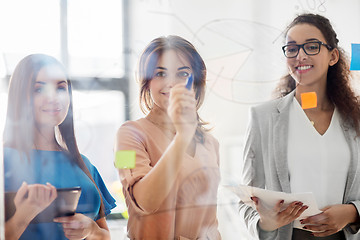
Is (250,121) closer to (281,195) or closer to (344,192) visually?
(281,195)

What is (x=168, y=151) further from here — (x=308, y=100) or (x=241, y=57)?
(x=308, y=100)

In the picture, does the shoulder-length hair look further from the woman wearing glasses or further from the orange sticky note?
the orange sticky note

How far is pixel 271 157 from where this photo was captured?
1.10 meters

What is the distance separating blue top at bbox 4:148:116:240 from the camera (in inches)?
35.3

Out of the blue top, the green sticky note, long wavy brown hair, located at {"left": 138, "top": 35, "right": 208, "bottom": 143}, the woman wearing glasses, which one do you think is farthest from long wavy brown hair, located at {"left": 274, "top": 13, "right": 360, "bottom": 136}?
the blue top

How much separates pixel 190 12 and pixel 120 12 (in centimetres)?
18

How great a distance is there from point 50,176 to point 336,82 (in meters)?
0.79

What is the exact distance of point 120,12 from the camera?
3.18 ft

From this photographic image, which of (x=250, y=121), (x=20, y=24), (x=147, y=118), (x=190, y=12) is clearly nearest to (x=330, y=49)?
(x=250, y=121)

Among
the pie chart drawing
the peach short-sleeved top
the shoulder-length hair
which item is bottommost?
the peach short-sleeved top

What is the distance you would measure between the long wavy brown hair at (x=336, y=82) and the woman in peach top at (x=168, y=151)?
276 millimetres

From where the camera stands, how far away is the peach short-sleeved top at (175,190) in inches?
36.8

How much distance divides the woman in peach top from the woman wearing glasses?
0.17 meters

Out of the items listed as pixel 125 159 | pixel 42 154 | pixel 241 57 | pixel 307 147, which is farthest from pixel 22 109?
pixel 307 147
